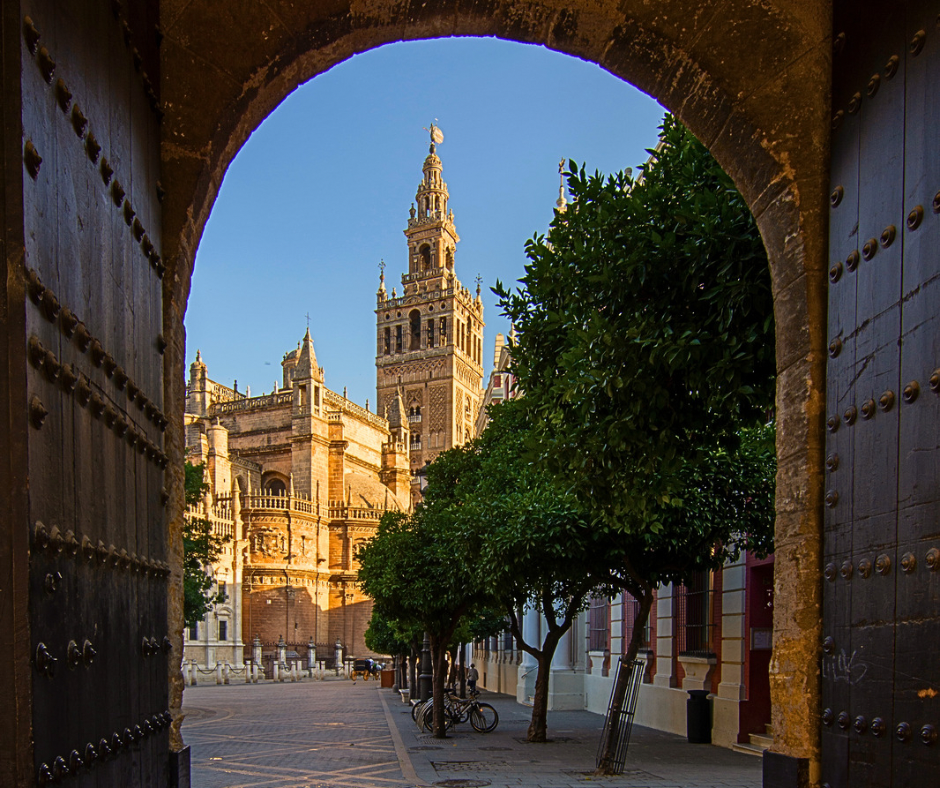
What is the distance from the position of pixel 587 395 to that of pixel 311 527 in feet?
160

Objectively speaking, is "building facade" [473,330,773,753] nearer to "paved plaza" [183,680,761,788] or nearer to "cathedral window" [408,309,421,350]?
"paved plaza" [183,680,761,788]

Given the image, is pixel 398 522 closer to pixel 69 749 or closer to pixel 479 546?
pixel 479 546

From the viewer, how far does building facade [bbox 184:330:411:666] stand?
4647cm

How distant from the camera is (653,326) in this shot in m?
6.20

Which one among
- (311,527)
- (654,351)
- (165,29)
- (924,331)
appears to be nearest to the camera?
(924,331)

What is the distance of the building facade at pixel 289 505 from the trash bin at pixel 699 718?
27876 mm

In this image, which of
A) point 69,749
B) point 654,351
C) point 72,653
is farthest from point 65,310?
point 654,351

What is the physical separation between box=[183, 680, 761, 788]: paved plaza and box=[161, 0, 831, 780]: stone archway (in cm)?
742

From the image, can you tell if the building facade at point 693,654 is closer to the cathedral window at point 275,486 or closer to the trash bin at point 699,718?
the trash bin at point 699,718

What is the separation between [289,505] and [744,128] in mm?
50064

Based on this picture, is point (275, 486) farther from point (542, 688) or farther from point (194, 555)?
point (542, 688)

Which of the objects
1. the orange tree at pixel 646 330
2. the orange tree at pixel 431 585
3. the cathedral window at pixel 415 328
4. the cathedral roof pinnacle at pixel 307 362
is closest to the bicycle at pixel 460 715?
the orange tree at pixel 431 585

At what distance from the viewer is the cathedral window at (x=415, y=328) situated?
86.6m

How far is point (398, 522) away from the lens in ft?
71.3
